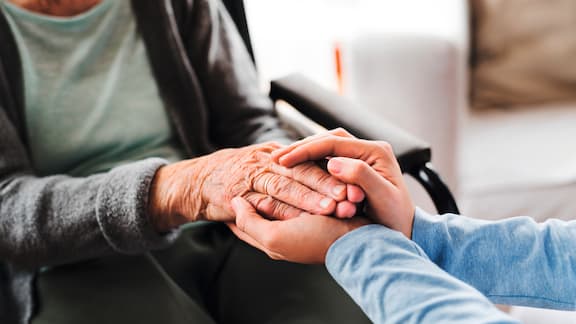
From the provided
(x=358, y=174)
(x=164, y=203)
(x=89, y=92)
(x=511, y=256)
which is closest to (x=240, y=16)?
(x=89, y=92)

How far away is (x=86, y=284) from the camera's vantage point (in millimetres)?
817

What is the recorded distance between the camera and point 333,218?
2.19 feet

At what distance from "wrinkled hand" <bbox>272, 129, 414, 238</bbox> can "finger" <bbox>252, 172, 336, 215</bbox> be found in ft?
0.08

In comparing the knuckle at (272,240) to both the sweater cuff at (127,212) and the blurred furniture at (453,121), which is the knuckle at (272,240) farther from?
the blurred furniture at (453,121)

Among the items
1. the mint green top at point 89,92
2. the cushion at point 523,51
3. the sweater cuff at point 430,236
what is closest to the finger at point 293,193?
the sweater cuff at point 430,236

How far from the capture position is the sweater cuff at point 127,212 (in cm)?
78

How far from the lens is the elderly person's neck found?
3.06 feet

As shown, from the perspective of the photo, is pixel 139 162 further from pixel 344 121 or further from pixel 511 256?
pixel 511 256

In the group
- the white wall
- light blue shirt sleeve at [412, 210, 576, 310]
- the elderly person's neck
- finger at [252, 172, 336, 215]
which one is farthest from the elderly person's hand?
the white wall

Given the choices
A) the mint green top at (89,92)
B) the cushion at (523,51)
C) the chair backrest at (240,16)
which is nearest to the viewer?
the mint green top at (89,92)

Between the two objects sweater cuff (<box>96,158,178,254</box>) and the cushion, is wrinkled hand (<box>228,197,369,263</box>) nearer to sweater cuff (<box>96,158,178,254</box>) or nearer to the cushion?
sweater cuff (<box>96,158,178,254</box>)

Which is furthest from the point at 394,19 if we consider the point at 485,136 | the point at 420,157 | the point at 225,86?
the point at 420,157

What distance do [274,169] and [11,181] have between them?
37 centimetres

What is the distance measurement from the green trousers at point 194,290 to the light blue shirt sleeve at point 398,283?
178 mm
